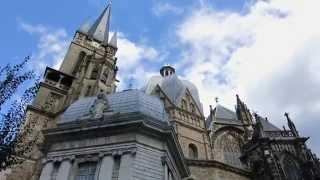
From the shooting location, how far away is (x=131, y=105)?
50.8ft

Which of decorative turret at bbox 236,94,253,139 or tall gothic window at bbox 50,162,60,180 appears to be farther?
decorative turret at bbox 236,94,253,139

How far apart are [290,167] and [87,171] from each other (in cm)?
1735

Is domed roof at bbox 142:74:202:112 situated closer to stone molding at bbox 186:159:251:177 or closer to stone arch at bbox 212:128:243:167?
stone arch at bbox 212:128:243:167

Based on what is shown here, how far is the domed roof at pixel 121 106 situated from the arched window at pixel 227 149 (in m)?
14.3

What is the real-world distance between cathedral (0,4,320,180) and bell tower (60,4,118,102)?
0.11 m

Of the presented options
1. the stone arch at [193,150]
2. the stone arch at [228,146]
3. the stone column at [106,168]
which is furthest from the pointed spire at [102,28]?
the stone column at [106,168]

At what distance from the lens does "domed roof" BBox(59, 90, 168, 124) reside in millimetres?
15359

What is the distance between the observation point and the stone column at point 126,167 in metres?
12.6

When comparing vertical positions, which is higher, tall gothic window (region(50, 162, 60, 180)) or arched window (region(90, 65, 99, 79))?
arched window (region(90, 65, 99, 79))

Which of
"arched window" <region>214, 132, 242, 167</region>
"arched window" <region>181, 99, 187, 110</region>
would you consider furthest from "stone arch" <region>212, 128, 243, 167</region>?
"arched window" <region>181, 99, 187, 110</region>

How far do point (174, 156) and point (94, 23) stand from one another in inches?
1392

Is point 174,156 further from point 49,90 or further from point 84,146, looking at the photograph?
point 49,90

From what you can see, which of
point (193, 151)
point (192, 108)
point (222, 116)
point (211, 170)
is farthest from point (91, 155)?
point (222, 116)

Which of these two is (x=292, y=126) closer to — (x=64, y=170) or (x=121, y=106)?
(x=121, y=106)
